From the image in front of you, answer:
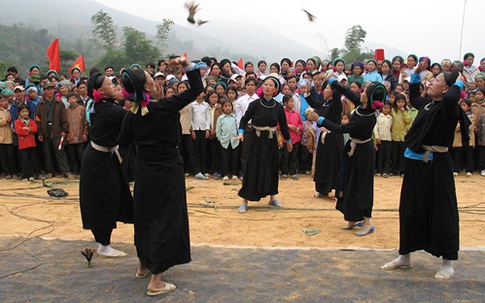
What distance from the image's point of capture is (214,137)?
10008mm

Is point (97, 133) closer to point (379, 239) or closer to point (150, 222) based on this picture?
point (150, 222)

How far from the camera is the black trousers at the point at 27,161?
9.48 metres

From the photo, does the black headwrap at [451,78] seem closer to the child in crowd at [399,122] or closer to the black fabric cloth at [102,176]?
the black fabric cloth at [102,176]

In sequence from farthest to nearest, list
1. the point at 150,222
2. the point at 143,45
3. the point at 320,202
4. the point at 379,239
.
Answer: the point at 143,45 < the point at 320,202 < the point at 379,239 < the point at 150,222

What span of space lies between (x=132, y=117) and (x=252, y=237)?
2.53 meters

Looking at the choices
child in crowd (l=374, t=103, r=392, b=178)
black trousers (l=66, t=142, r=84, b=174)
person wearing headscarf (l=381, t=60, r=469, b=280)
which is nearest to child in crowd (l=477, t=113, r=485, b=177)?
child in crowd (l=374, t=103, r=392, b=178)

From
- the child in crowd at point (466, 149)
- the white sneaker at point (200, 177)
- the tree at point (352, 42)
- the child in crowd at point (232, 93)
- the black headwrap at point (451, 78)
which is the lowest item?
the white sneaker at point (200, 177)

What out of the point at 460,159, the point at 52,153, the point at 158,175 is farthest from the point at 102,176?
the point at 460,159

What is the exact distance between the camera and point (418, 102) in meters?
4.70

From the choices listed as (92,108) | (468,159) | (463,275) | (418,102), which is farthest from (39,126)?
(468,159)

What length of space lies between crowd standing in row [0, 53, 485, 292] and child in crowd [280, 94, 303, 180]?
24 mm

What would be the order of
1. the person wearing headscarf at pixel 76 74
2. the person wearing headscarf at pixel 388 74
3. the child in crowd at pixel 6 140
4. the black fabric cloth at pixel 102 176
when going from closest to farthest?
the black fabric cloth at pixel 102 176 → the child in crowd at pixel 6 140 → the person wearing headscarf at pixel 388 74 → the person wearing headscarf at pixel 76 74

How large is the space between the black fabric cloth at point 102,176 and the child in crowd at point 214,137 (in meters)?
5.02

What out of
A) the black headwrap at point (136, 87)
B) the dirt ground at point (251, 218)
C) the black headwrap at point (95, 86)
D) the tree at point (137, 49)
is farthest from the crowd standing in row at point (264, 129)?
the tree at point (137, 49)
